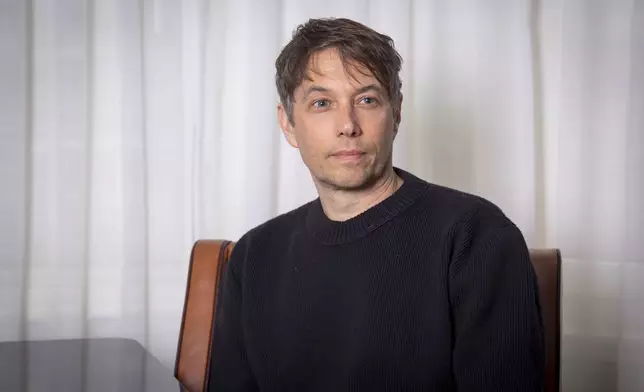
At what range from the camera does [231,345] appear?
148 cm

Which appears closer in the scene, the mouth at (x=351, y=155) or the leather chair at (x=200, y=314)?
the mouth at (x=351, y=155)

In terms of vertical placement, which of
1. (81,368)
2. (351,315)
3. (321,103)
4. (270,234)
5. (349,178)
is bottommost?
(81,368)

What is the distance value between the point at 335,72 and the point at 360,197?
23 cm

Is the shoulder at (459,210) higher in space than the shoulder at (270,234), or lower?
higher

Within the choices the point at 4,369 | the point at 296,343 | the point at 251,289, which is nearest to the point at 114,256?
the point at 4,369

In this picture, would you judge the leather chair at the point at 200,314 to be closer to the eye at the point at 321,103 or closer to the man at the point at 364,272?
the man at the point at 364,272

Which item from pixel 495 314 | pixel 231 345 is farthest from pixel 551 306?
pixel 231 345

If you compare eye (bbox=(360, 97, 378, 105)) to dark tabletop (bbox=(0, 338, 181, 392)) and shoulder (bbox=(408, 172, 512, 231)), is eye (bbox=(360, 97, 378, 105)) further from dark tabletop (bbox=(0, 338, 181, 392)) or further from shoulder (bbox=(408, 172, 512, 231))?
dark tabletop (bbox=(0, 338, 181, 392))

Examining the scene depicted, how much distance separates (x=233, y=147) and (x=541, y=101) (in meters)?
0.88

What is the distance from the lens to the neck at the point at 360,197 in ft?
4.56

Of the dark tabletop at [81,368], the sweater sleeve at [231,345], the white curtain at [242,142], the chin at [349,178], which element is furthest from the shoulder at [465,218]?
the white curtain at [242,142]

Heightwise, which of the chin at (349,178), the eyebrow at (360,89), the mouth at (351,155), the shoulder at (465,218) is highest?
the eyebrow at (360,89)

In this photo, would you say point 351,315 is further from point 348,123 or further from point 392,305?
point 348,123

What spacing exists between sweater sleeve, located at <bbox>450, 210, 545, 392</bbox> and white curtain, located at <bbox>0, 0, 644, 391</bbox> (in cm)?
98
